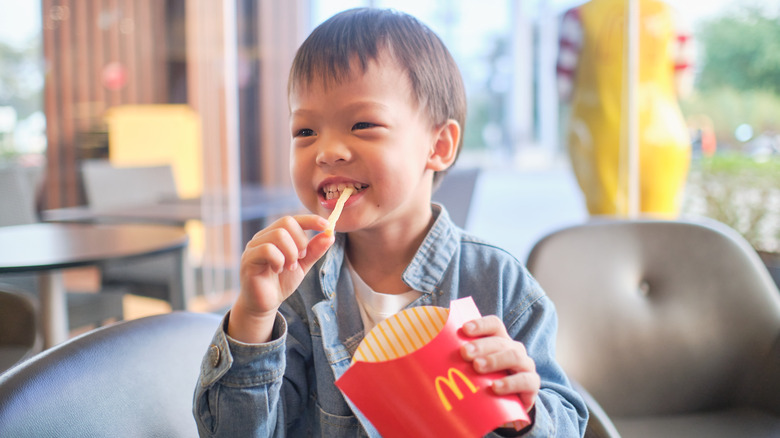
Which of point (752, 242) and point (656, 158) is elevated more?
point (656, 158)

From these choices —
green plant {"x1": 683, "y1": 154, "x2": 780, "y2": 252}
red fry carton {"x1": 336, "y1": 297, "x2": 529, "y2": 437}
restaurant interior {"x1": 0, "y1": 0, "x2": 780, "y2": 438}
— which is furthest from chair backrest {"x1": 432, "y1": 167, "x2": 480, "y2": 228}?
red fry carton {"x1": 336, "y1": 297, "x2": 529, "y2": 437}

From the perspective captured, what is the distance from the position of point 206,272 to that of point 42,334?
59.6 inches

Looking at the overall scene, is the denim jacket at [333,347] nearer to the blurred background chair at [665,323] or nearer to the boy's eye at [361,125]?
the boy's eye at [361,125]

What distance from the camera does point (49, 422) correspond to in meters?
0.60

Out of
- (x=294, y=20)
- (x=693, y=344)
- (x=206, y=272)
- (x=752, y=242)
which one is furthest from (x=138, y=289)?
(x=752, y=242)

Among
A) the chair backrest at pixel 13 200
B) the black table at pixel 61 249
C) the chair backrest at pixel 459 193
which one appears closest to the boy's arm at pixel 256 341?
the black table at pixel 61 249

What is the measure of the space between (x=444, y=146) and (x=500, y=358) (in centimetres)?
37

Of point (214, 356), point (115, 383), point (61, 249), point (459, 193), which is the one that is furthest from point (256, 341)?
point (459, 193)

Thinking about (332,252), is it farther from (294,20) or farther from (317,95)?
(294,20)

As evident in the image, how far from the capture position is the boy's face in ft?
2.40

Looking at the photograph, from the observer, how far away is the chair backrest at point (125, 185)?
298 cm

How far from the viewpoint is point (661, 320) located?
1296 millimetres

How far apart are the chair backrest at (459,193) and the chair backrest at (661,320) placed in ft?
2.69

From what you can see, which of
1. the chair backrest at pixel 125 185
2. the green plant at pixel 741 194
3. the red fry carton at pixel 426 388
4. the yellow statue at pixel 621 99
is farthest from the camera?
the chair backrest at pixel 125 185
